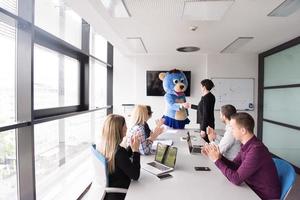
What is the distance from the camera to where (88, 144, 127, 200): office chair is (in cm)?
158

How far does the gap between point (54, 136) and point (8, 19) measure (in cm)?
158

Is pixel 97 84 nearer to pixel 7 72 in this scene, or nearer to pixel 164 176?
pixel 7 72

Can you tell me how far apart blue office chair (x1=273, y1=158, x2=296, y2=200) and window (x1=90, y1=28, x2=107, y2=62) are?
129 inches

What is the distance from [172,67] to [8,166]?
4.02 meters

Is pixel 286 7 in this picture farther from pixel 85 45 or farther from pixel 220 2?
pixel 85 45

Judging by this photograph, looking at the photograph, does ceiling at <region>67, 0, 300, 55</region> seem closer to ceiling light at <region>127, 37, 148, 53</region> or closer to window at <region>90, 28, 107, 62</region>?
ceiling light at <region>127, 37, 148, 53</region>

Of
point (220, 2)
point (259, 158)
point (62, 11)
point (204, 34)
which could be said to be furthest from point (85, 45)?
point (259, 158)

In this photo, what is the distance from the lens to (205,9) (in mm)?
2410

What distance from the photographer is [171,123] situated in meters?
3.80

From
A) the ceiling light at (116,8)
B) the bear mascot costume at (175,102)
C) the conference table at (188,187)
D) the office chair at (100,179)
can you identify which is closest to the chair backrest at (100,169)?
the office chair at (100,179)

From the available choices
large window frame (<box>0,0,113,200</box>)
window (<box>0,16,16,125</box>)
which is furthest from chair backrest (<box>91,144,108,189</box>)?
window (<box>0,16,16,125</box>)

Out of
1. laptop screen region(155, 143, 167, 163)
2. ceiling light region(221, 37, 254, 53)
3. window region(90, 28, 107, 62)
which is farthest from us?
window region(90, 28, 107, 62)

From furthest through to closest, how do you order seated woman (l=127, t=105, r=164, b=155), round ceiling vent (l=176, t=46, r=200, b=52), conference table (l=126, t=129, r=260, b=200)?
round ceiling vent (l=176, t=46, r=200, b=52)
seated woman (l=127, t=105, r=164, b=155)
conference table (l=126, t=129, r=260, b=200)

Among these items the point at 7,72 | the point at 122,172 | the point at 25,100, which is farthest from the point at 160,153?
the point at 7,72
